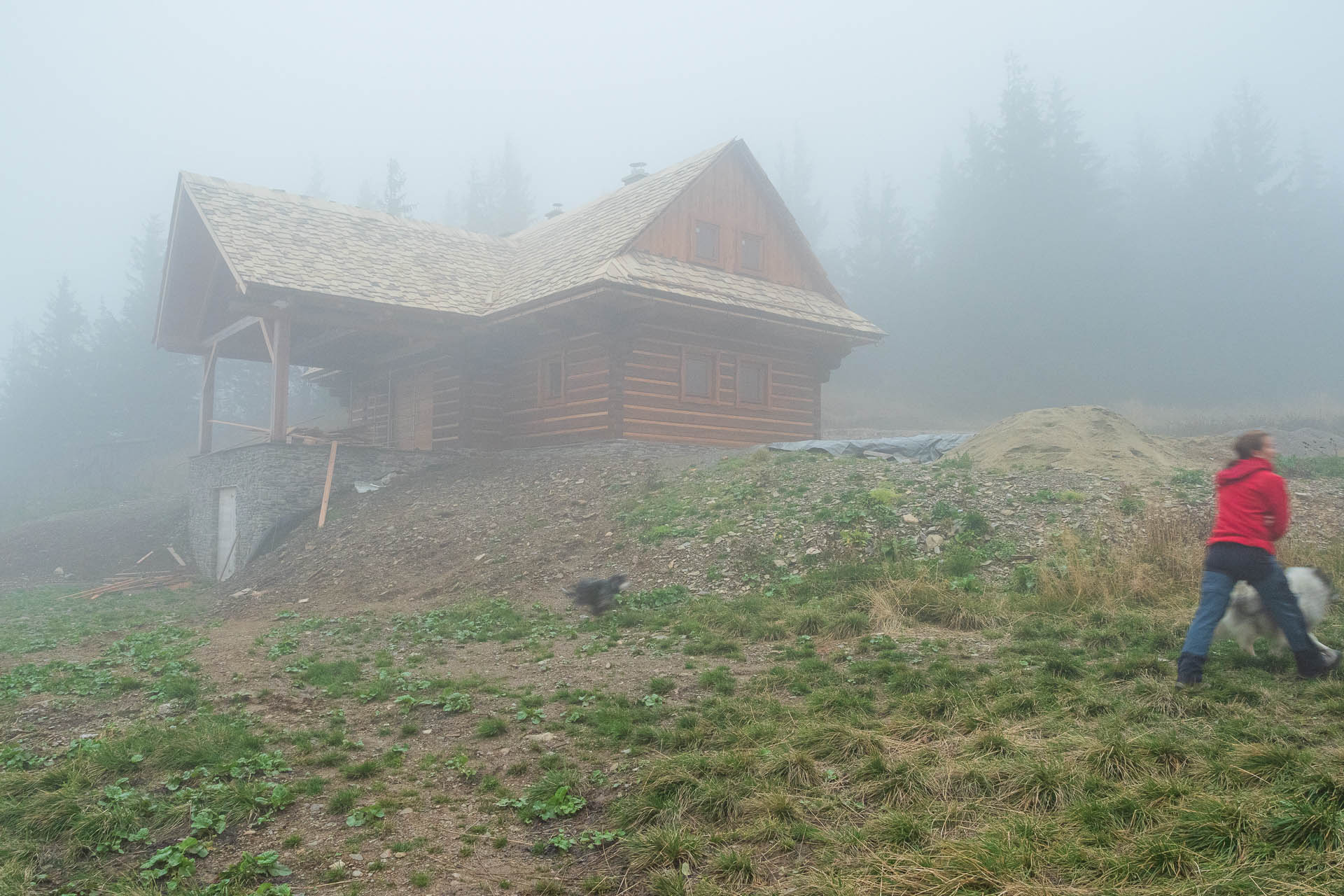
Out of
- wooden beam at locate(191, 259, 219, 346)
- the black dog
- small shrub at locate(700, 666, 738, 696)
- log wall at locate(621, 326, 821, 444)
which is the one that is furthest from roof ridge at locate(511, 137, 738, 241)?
small shrub at locate(700, 666, 738, 696)

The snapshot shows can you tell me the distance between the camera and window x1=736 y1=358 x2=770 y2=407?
1952 cm

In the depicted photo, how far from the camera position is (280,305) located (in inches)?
660

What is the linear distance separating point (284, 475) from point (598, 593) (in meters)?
10.1

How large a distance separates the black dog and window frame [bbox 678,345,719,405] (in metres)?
8.89

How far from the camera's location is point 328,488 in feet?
55.0

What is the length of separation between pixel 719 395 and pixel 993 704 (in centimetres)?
1392

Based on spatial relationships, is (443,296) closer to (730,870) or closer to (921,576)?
(921,576)

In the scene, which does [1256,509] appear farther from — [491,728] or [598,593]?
[598,593]

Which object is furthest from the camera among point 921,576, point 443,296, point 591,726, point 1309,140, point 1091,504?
point 1309,140

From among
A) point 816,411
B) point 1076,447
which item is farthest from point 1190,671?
point 816,411

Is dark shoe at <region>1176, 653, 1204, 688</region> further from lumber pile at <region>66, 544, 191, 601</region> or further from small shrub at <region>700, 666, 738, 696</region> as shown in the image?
lumber pile at <region>66, 544, 191, 601</region>

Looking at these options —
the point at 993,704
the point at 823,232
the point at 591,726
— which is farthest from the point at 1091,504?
the point at 823,232

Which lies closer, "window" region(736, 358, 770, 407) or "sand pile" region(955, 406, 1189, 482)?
"sand pile" region(955, 406, 1189, 482)

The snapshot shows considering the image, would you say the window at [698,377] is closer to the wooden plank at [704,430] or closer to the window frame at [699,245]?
the wooden plank at [704,430]
